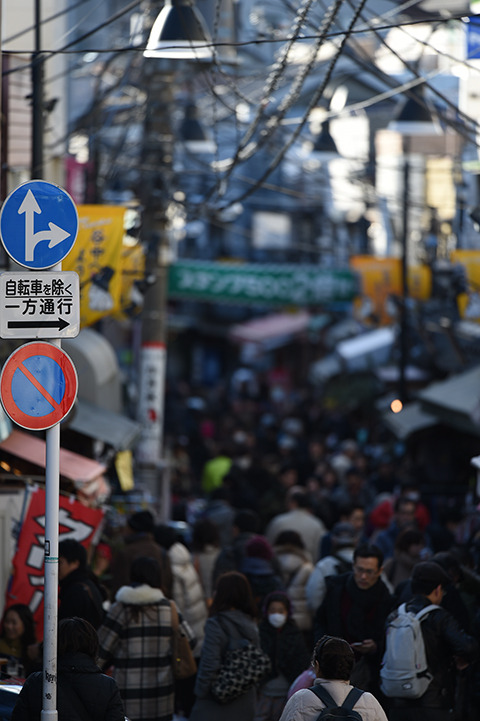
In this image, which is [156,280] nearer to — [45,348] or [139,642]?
[139,642]

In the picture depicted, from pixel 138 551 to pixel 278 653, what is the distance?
A: 1909mm

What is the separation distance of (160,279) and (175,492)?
3.89m

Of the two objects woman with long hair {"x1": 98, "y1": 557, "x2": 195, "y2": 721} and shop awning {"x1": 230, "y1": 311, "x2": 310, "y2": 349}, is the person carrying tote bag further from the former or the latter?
shop awning {"x1": 230, "y1": 311, "x2": 310, "y2": 349}

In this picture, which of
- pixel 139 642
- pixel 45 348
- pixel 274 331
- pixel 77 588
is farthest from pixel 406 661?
pixel 274 331

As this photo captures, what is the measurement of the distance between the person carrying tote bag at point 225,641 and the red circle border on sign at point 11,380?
2.39m

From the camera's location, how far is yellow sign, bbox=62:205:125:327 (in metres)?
12.3

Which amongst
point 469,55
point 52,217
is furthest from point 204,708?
point 469,55

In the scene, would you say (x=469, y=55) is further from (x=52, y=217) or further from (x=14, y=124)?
(x=52, y=217)

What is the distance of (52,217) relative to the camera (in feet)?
19.8

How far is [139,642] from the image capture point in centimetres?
778

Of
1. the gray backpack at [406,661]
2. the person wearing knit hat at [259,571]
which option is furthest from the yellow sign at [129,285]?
the gray backpack at [406,661]

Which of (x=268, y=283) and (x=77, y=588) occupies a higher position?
(x=268, y=283)

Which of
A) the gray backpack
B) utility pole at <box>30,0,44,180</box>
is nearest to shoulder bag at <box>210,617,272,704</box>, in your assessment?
the gray backpack

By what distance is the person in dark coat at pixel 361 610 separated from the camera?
8.23 m
